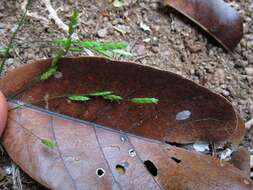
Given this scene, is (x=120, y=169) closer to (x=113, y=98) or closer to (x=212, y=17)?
(x=113, y=98)

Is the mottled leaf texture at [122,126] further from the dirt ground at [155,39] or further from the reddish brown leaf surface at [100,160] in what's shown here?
the dirt ground at [155,39]

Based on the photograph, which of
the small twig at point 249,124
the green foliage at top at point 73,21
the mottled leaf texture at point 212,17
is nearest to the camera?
the green foliage at top at point 73,21

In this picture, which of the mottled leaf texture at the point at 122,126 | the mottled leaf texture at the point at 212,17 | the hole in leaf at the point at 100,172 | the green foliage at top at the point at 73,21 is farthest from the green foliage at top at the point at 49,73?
the mottled leaf texture at the point at 212,17

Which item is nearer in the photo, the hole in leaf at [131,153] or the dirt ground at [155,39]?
the hole in leaf at [131,153]

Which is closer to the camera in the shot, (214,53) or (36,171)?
(36,171)

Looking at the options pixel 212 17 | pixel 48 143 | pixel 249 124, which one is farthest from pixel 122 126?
pixel 212 17

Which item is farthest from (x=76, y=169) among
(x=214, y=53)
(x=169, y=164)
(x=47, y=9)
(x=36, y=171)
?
(x=214, y=53)

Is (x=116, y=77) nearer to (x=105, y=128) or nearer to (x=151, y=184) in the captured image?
(x=105, y=128)

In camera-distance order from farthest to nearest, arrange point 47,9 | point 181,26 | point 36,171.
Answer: point 181,26 → point 47,9 → point 36,171
